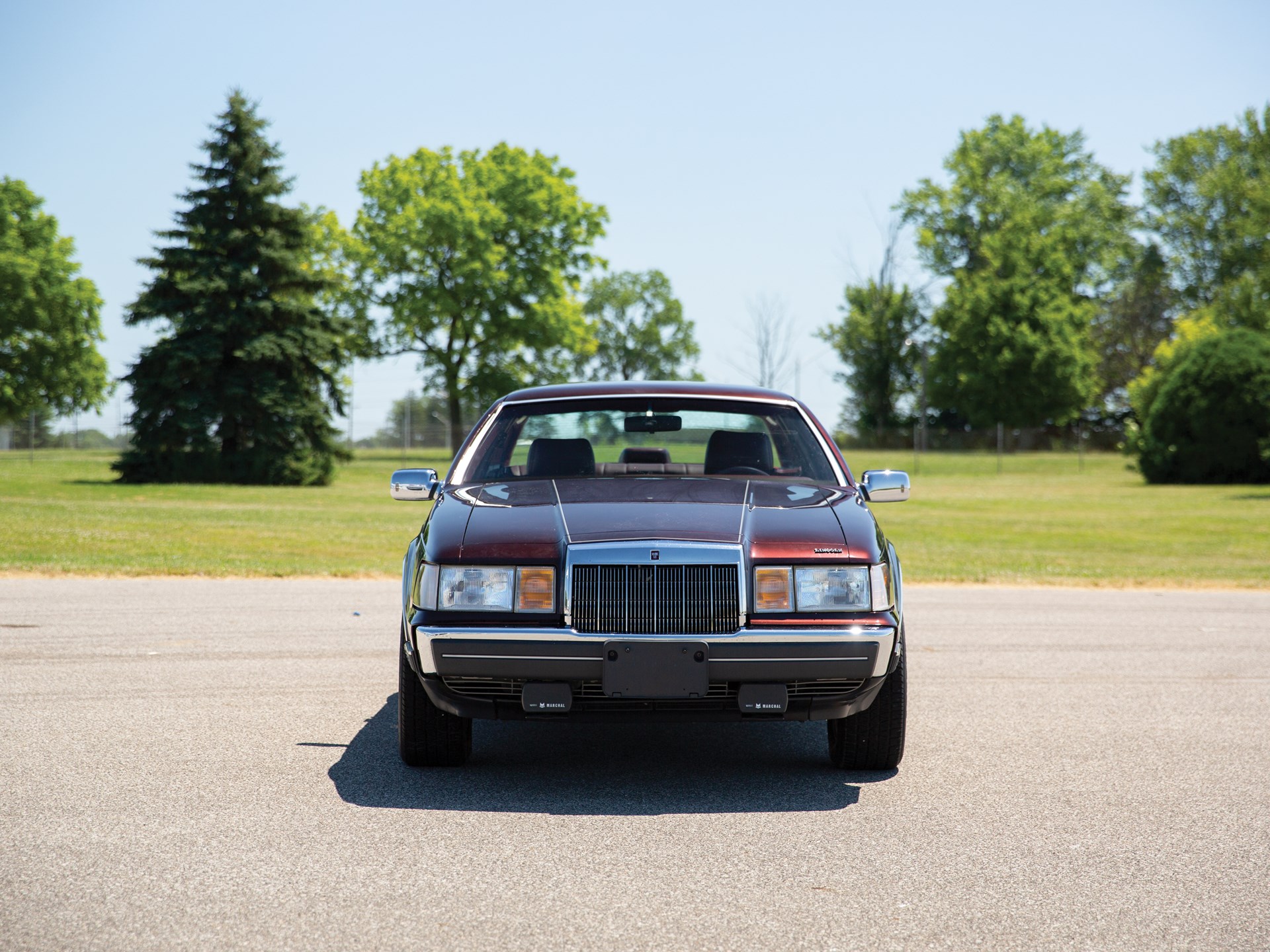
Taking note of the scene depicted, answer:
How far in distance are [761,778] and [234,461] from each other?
29.4 m

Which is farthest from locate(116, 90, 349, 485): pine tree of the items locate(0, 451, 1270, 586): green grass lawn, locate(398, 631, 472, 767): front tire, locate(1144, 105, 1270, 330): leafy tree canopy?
locate(1144, 105, 1270, 330): leafy tree canopy

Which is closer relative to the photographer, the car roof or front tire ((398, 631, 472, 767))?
front tire ((398, 631, 472, 767))

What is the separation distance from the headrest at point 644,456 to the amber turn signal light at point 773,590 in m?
1.78

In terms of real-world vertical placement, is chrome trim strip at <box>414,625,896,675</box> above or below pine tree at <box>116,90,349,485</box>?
below

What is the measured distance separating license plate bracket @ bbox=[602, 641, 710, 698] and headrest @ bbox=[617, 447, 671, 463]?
6.35 ft

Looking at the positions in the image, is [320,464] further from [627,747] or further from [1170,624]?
[627,747]

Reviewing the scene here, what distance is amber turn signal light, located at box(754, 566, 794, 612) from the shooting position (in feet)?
14.4

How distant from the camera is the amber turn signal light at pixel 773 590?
439 cm

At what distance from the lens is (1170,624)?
975 centimetres

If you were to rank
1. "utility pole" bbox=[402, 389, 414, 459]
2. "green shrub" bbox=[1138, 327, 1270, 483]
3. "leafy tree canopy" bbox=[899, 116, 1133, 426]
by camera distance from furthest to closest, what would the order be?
"utility pole" bbox=[402, 389, 414, 459]
"leafy tree canopy" bbox=[899, 116, 1133, 426]
"green shrub" bbox=[1138, 327, 1270, 483]

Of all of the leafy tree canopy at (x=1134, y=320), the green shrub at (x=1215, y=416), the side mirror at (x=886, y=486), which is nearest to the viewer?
the side mirror at (x=886, y=486)

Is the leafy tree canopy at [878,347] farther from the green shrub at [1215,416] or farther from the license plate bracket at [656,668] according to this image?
the license plate bracket at [656,668]

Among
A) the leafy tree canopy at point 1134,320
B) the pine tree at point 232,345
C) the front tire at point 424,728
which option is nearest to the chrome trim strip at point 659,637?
the front tire at point 424,728

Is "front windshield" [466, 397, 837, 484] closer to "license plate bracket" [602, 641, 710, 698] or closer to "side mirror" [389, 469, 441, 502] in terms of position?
"side mirror" [389, 469, 441, 502]
